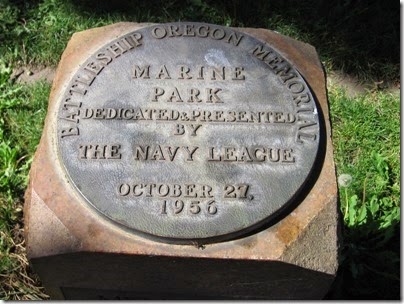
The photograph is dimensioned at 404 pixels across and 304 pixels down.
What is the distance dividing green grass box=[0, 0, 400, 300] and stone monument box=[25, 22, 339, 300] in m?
0.60

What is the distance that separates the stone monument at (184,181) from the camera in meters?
1.86

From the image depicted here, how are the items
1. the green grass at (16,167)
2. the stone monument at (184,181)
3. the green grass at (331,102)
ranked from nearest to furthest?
the stone monument at (184,181), the green grass at (16,167), the green grass at (331,102)

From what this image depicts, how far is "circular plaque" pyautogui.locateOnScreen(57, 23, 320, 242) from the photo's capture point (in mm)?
1863

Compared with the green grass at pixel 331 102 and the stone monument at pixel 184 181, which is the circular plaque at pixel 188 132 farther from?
the green grass at pixel 331 102

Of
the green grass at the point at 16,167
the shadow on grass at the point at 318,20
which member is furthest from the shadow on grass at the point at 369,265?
the green grass at the point at 16,167

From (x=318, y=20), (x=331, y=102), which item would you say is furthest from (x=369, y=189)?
(x=318, y=20)

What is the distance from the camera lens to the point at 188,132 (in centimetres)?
203

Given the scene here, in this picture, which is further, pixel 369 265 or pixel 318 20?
pixel 318 20

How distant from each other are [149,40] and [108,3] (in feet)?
4.43

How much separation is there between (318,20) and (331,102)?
626 mm

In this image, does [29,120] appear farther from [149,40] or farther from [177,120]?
[177,120]

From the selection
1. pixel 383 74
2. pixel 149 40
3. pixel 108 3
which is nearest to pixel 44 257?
pixel 149 40

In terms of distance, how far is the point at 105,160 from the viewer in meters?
1.94

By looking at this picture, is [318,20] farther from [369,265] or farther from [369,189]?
[369,265]
